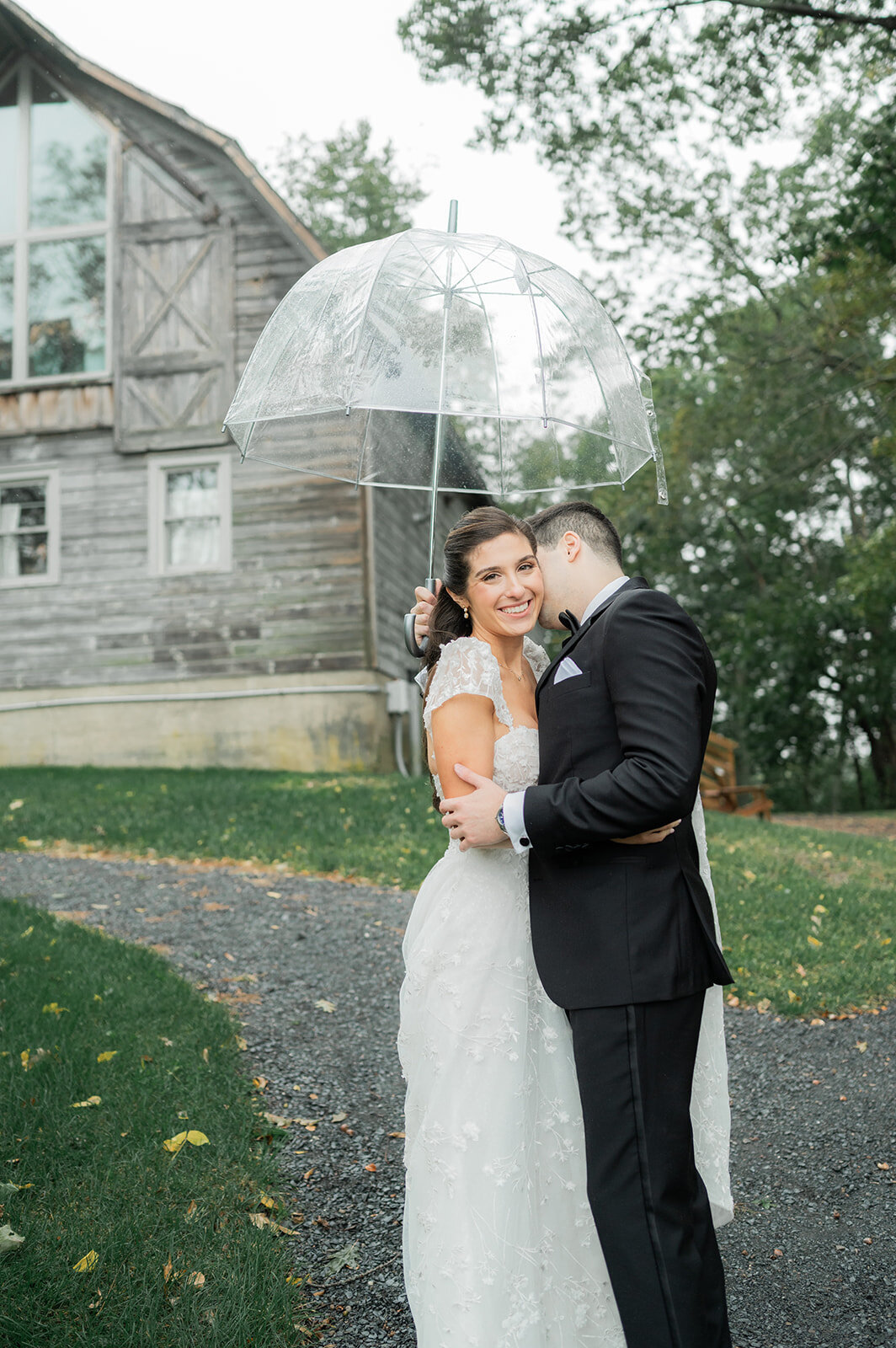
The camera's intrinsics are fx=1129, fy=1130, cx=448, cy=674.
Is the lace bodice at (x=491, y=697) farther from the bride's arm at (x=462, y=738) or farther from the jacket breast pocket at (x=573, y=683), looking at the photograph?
the jacket breast pocket at (x=573, y=683)

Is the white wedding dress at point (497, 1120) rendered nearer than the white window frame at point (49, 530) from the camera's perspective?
Yes

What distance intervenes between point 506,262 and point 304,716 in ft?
39.6

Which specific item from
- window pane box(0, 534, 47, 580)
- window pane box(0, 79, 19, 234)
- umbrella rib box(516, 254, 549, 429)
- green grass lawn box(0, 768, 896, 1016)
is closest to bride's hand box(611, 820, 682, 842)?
umbrella rib box(516, 254, 549, 429)

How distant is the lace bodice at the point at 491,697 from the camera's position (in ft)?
9.82

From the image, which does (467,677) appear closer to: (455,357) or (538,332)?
(455,357)

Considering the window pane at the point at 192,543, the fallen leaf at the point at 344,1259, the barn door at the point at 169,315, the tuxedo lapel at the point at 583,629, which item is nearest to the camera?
the tuxedo lapel at the point at 583,629

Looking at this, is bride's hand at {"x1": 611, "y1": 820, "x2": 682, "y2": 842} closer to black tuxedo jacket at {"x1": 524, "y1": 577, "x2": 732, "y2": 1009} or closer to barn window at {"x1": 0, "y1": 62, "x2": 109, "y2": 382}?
black tuxedo jacket at {"x1": 524, "y1": 577, "x2": 732, "y2": 1009}

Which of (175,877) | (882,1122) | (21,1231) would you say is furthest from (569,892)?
(175,877)

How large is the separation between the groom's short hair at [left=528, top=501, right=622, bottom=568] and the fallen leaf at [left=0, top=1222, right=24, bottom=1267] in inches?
104

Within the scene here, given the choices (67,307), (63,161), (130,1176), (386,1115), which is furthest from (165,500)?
(130,1176)

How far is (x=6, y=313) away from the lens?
55.8 feet

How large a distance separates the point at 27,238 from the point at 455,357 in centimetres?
1545

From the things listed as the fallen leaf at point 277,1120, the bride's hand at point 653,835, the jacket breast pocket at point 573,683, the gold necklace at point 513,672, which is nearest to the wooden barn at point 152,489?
the fallen leaf at point 277,1120

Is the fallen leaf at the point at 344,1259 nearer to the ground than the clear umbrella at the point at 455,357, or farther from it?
nearer to the ground
